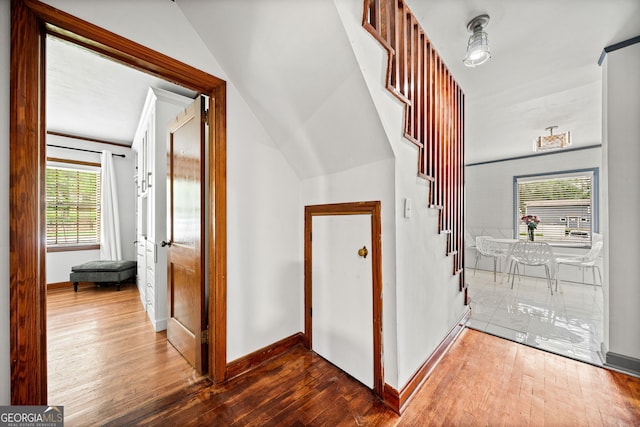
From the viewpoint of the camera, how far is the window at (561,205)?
14.8ft

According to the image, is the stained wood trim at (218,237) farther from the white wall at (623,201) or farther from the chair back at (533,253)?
the chair back at (533,253)

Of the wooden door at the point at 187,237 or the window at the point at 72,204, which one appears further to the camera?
the window at the point at 72,204

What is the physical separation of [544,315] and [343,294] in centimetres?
286

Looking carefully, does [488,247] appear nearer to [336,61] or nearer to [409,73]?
[409,73]

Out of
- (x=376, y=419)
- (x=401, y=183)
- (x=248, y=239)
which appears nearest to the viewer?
(x=376, y=419)

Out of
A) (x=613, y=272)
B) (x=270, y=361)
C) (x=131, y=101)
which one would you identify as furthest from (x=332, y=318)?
(x=131, y=101)

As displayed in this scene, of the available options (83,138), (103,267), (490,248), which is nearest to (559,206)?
(490,248)

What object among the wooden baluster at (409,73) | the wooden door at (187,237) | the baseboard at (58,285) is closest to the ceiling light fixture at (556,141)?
the wooden baluster at (409,73)

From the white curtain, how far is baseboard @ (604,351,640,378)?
21.7 feet

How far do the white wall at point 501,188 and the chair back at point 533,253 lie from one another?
1309 millimetres

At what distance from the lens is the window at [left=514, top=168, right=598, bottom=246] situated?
177 inches

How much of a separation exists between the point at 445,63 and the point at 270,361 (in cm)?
310

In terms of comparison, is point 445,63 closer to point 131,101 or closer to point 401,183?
point 401,183

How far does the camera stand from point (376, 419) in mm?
1396
